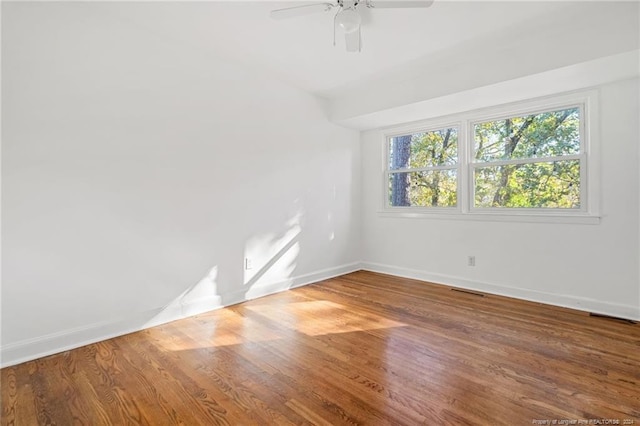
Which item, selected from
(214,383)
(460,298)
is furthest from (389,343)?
(460,298)

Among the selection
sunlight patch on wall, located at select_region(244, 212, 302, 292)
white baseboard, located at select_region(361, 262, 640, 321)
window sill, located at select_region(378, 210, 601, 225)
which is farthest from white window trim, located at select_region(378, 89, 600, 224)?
sunlight patch on wall, located at select_region(244, 212, 302, 292)

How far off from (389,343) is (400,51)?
264 cm

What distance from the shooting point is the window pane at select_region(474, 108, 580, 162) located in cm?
310

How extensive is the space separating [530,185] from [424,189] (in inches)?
49.0

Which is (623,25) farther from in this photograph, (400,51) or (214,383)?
(214,383)

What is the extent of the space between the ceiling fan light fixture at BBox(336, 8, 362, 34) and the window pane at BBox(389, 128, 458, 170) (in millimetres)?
2400

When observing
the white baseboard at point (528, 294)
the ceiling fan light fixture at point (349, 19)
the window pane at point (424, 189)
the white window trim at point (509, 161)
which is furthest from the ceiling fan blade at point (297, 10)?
the white baseboard at point (528, 294)

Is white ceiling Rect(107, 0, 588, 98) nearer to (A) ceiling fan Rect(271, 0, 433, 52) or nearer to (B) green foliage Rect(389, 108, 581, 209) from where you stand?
(A) ceiling fan Rect(271, 0, 433, 52)

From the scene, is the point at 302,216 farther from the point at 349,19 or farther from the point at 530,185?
the point at 530,185

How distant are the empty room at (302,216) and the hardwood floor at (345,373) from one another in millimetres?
17

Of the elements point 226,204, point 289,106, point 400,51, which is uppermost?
point 400,51

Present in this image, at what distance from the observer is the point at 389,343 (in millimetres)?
2275

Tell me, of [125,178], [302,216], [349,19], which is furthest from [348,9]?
[302,216]

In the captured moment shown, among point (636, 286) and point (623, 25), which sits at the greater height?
point (623, 25)
